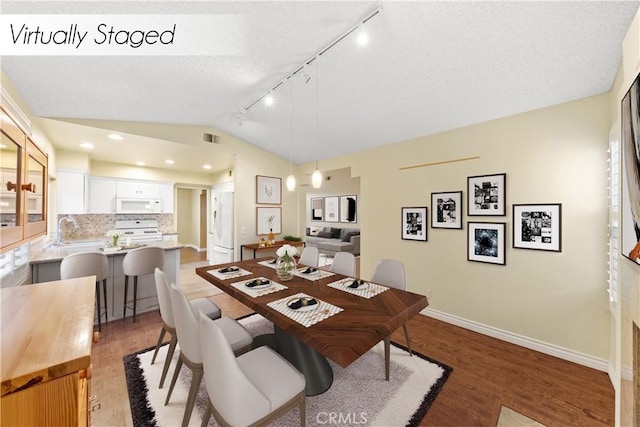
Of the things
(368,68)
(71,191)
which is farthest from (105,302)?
(368,68)

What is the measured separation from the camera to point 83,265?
2633 mm

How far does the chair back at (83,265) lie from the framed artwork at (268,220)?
2.30 metres

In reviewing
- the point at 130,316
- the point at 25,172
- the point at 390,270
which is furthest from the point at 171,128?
the point at 390,270

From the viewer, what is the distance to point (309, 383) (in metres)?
1.91

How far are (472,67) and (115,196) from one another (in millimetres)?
6253

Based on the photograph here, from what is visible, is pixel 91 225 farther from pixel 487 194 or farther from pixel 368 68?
pixel 487 194

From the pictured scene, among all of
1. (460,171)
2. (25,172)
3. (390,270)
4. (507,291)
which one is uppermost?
(460,171)

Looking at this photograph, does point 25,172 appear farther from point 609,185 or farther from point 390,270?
point 609,185

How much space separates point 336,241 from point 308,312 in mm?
6155

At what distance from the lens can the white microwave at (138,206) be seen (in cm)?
492

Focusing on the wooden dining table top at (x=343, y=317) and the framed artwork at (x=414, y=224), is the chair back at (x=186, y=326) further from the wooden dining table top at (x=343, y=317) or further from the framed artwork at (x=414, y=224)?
the framed artwork at (x=414, y=224)

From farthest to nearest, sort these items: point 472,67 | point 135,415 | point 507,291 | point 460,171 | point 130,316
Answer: point 130,316
point 460,171
point 507,291
point 472,67
point 135,415

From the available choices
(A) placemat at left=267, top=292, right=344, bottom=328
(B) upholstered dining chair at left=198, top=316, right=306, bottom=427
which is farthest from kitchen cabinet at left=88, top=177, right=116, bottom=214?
(B) upholstered dining chair at left=198, top=316, right=306, bottom=427

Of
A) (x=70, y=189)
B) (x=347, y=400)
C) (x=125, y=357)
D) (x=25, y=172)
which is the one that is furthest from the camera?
(x=70, y=189)
